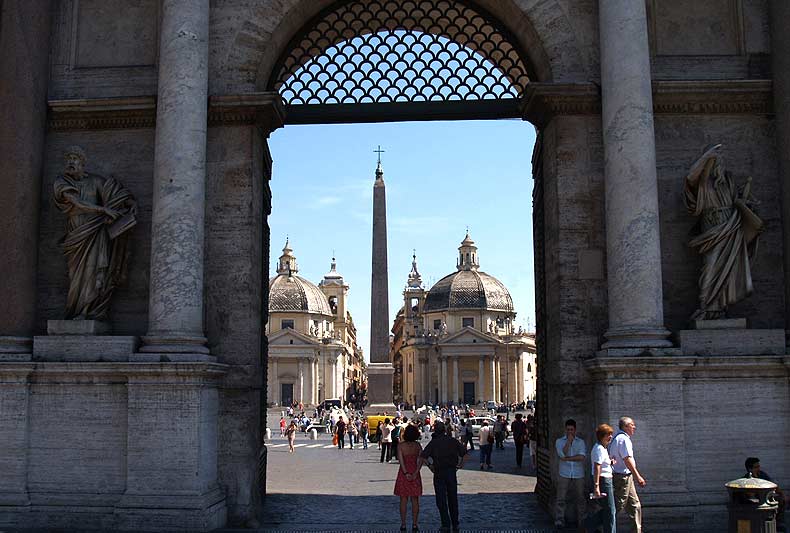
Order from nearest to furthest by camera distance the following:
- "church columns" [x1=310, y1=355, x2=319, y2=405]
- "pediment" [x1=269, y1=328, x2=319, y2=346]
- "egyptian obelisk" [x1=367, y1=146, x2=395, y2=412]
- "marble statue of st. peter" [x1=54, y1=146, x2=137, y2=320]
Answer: "marble statue of st. peter" [x1=54, y1=146, x2=137, y2=320]
"egyptian obelisk" [x1=367, y1=146, x2=395, y2=412]
"pediment" [x1=269, y1=328, x2=319, y2=346]
"church columns" [x1=310, y1=355, x2=319, y2=405]

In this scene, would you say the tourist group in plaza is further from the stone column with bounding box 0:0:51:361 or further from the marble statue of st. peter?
the stone column with bounding box 0:0:51:361

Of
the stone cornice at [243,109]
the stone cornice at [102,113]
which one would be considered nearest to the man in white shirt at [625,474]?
the stone cornice at [243,109]

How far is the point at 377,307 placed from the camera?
40.3m

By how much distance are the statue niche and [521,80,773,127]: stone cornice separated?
120 cm

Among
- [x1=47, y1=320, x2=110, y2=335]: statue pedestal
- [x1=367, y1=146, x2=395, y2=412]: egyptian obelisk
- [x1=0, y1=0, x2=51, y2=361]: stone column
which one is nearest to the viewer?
[x1=47, y1=320, x2=110, y2=335]: statue pedestal

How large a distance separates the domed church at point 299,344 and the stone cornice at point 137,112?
96813 millimetres

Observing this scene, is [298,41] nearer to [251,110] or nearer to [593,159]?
[251,110]

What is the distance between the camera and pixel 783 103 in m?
13.9

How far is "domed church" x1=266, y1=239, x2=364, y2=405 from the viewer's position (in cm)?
11381

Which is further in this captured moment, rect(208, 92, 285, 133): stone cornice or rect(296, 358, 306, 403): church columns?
rect(296, 358, 306, 403): church columns

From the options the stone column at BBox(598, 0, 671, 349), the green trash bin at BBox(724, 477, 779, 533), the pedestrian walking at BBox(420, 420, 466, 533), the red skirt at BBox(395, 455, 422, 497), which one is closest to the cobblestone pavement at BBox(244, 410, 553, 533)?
the pedestrian walking at BBox(420, 420, 466, 533)

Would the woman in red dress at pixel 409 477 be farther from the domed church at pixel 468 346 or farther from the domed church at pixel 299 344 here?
the domed church at pixel 468 346

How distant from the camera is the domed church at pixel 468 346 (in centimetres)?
12306

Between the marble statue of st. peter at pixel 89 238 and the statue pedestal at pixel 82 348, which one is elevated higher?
the marble statue of st. peter at pixel 89 238
